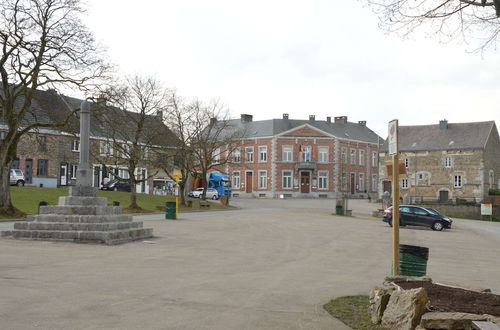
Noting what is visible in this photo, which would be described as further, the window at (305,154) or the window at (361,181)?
the window at (361,181)

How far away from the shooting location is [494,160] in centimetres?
6881

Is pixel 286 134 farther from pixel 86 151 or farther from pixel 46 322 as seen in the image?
pixel 46 322

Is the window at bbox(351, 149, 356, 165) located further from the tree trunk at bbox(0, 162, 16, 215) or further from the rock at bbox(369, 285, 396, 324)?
the rock at bbox(369, 285, 396, 324)

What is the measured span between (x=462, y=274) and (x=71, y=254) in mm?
10406

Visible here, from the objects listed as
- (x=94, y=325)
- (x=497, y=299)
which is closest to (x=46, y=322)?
(x=94, y=325)

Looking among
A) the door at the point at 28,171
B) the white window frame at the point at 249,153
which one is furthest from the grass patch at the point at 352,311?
the white window frame at the point at 249,153

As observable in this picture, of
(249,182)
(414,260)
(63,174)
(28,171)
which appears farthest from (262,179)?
(414,260)

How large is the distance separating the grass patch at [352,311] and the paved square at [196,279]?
19 centimetres

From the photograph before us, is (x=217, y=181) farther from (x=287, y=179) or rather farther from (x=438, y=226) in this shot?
(x=438, y=226)

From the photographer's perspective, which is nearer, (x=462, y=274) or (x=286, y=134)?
(x=462, y=274)

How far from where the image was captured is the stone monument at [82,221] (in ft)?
56.3

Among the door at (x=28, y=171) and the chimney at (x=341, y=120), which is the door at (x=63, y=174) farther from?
the chimney at (x=341, y=120)

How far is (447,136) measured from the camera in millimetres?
69562

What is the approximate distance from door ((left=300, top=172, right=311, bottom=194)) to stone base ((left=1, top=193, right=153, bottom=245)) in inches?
2331
